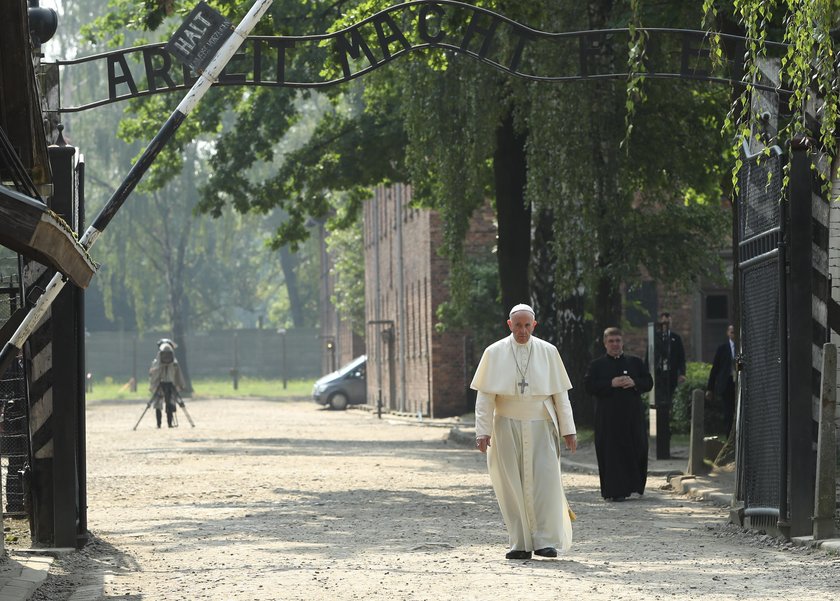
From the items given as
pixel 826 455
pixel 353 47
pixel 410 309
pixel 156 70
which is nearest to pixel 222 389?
pixel 410 309

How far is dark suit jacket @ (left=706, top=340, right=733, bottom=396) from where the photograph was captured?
25625mm

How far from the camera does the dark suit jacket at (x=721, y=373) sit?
2562 centimetres

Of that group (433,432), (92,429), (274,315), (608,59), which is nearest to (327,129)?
(433,432)

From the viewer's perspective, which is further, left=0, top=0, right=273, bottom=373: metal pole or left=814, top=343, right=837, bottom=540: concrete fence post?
left=814, top=343, right=837, bottom=540: concrete fence post

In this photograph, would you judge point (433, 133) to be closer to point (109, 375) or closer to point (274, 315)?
point (109, 375)

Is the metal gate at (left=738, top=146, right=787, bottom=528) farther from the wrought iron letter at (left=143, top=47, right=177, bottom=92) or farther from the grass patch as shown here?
the grass patch

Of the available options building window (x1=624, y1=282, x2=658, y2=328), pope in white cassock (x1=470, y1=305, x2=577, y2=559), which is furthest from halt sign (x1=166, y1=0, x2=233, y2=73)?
building window (x1=624, y1=282, x2=658, y2=328)

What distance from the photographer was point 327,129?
35531 millimetres

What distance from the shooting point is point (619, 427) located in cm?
1838

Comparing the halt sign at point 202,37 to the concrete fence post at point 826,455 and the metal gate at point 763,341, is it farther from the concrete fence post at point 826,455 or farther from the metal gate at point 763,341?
the concrete fence post at point 826,455

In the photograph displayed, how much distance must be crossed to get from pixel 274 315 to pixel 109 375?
2737 cm

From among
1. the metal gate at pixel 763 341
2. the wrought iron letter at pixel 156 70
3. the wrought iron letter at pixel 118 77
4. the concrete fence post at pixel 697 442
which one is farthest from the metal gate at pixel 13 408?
the concrete fence post at pixel 697 442

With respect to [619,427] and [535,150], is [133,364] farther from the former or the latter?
[619,427]

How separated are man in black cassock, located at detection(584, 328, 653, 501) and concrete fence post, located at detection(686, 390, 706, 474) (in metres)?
1.78
